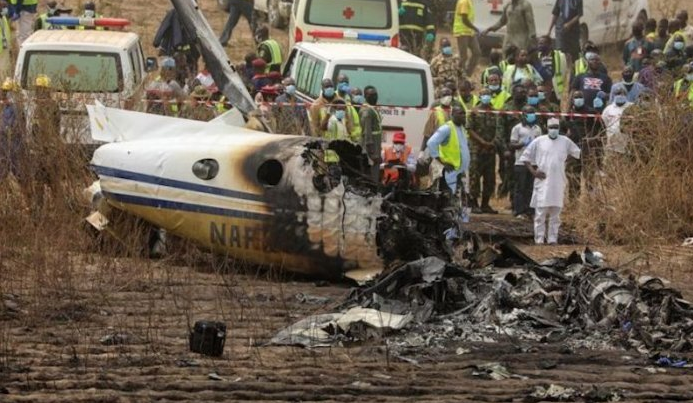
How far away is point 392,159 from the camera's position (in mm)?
21781

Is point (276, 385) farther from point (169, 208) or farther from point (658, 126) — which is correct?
point (658, 126)

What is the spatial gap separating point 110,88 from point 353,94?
3.25 metres

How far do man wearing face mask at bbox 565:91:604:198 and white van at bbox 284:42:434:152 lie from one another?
2003mm

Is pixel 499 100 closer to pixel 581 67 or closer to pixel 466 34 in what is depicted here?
pixel 581 67

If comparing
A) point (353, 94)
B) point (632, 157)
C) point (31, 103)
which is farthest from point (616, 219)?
point (31, 103)

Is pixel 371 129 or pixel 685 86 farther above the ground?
pixel 685 86

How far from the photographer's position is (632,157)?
22047 millimetres

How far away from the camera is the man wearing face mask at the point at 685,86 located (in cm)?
2200

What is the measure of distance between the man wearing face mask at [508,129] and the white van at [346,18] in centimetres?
369

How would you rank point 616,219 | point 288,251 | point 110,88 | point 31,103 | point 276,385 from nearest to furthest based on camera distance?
1. point 276,385
2. point 288,251
3. point 31,103
4. point 616,219
5. point 110,88

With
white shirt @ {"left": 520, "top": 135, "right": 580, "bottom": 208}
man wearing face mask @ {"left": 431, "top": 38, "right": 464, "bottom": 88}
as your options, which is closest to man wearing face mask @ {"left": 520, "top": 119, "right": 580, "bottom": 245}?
white shirt @ {"left": 520, "top": 135, "right": 580, "bottom": 208}

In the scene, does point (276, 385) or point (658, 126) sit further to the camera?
point (658, 126)

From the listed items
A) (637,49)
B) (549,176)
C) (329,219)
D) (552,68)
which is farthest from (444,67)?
(329,219)

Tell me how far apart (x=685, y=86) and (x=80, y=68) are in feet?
26.9
